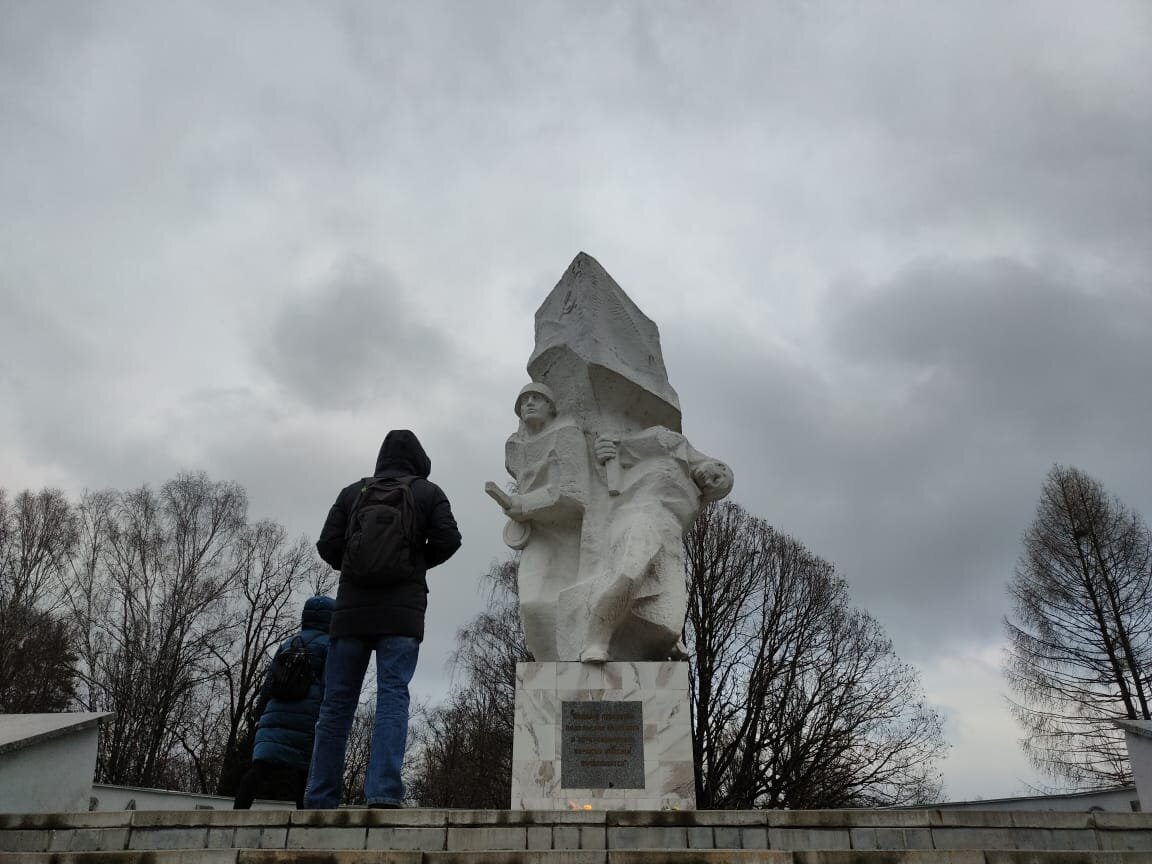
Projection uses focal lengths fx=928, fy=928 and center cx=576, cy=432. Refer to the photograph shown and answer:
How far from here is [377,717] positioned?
4410 mm

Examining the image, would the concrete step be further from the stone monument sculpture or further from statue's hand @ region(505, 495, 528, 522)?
statue's hand @ region(505, 495, 528, 522)

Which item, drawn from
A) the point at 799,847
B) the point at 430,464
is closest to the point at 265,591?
the point at 430,464

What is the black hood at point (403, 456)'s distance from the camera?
209 inches

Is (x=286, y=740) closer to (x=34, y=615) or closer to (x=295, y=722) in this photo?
(x=295, y=722)

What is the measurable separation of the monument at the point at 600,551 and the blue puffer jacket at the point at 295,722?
125 centimetres

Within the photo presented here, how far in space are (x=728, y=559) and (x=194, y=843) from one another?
46.3 ft

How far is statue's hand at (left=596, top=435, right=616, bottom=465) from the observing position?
668 cm

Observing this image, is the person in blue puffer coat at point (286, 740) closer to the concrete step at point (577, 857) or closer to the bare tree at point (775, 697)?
the concrete step at point (577, 857)

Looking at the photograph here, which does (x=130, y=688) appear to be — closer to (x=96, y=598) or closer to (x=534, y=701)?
(x=96, y=598)

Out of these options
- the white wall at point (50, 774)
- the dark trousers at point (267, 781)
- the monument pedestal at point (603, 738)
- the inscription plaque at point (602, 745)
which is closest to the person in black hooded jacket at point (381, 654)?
the dark trousers at point (267, 781)

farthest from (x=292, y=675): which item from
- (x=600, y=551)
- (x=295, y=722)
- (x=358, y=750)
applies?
(x=358, y=750)

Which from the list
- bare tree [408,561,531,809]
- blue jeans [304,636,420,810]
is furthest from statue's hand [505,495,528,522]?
bare tree [408,561,531,809]

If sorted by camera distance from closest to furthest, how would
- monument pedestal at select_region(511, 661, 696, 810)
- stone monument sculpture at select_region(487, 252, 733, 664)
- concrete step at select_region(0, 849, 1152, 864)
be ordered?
1. concrete step at select_region(0, 849, 1152, 864)
2. monument pedestal at select_region(511, 661, 696, 810)
3. stone monument sculpture at select_region(487, 252, 733, 664)

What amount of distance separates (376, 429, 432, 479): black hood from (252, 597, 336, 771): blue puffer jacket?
947 mm
